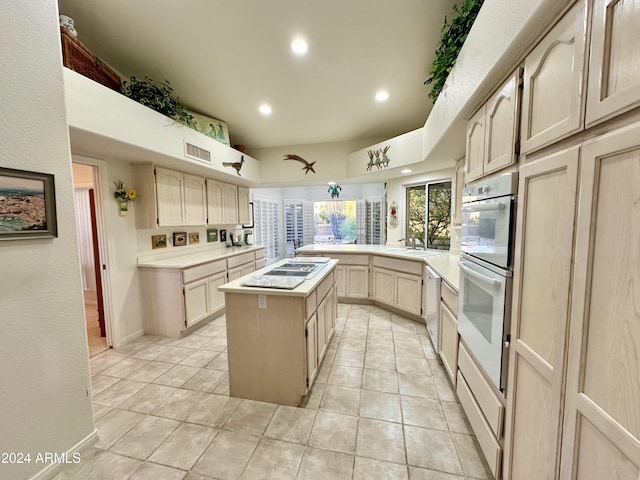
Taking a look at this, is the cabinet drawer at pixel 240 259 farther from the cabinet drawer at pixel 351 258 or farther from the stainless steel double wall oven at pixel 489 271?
the stainless steel double wall oven at pixel 489 271

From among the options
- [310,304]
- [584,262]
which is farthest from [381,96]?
[584,262]

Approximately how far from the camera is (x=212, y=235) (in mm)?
4523

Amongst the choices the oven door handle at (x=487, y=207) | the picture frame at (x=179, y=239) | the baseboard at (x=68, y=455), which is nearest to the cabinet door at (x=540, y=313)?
the oven door handle at (x=487, y=207)

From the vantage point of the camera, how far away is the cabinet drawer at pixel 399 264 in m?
3.42

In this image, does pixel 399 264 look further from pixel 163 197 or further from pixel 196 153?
pixel 163 197

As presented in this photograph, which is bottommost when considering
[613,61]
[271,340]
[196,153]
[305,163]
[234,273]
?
[271,340]

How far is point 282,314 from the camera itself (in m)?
1.93

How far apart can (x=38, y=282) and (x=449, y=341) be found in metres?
2.81

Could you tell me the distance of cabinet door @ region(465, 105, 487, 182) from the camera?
1636mm

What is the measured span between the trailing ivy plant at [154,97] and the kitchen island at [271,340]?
2114 millimetres

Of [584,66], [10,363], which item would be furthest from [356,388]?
[584,66]

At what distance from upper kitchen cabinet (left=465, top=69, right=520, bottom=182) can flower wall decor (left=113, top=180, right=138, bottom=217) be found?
11.5ft

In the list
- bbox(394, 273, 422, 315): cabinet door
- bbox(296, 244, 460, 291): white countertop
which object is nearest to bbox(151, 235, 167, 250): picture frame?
bbox(296, 244, 460, 291): white countertop

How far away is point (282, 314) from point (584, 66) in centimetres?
194
